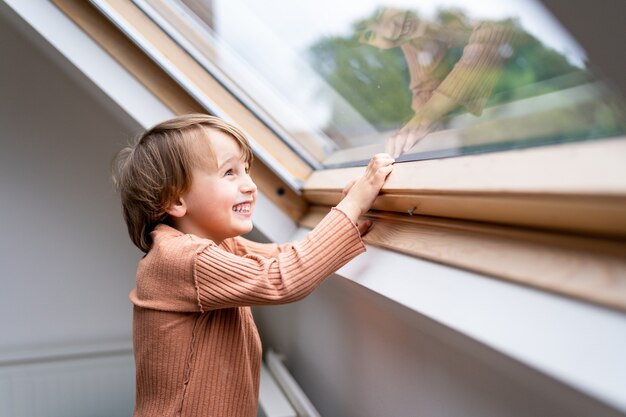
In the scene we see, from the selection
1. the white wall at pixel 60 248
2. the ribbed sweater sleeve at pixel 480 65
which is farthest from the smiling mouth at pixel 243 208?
the white wall at pixel 60 248

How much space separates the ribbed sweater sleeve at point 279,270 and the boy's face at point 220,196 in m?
0.12

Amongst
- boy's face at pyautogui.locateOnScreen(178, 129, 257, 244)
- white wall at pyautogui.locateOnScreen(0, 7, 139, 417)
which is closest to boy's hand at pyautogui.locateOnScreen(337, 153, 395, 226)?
boy's face at pyautogui.locateOnScreen(178, 129, 257, 244)

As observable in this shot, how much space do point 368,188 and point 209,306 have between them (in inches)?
13.0

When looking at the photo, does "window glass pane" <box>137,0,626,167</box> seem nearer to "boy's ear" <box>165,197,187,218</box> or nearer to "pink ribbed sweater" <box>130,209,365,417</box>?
"pink ribbed sweater" <box>130,209,365,417</box>

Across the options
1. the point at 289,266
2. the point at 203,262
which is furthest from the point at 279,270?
the point at 203,262

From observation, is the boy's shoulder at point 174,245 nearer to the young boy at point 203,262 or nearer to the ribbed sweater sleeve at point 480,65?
the young boy at point 203,262

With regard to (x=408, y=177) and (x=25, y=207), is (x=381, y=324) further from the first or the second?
(x=25, y=207)

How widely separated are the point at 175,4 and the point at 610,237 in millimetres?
1225

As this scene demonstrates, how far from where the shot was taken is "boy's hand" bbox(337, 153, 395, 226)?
39.8 inches

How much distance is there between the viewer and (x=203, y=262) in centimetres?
100

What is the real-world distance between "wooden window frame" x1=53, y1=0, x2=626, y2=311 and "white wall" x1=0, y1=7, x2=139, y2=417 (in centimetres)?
132

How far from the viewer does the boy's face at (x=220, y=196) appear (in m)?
1.12

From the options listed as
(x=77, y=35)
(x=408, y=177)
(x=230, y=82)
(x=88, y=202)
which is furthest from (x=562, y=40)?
(x=88, y=202)

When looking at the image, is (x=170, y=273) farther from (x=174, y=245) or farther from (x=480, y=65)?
(x=480, y=65)
